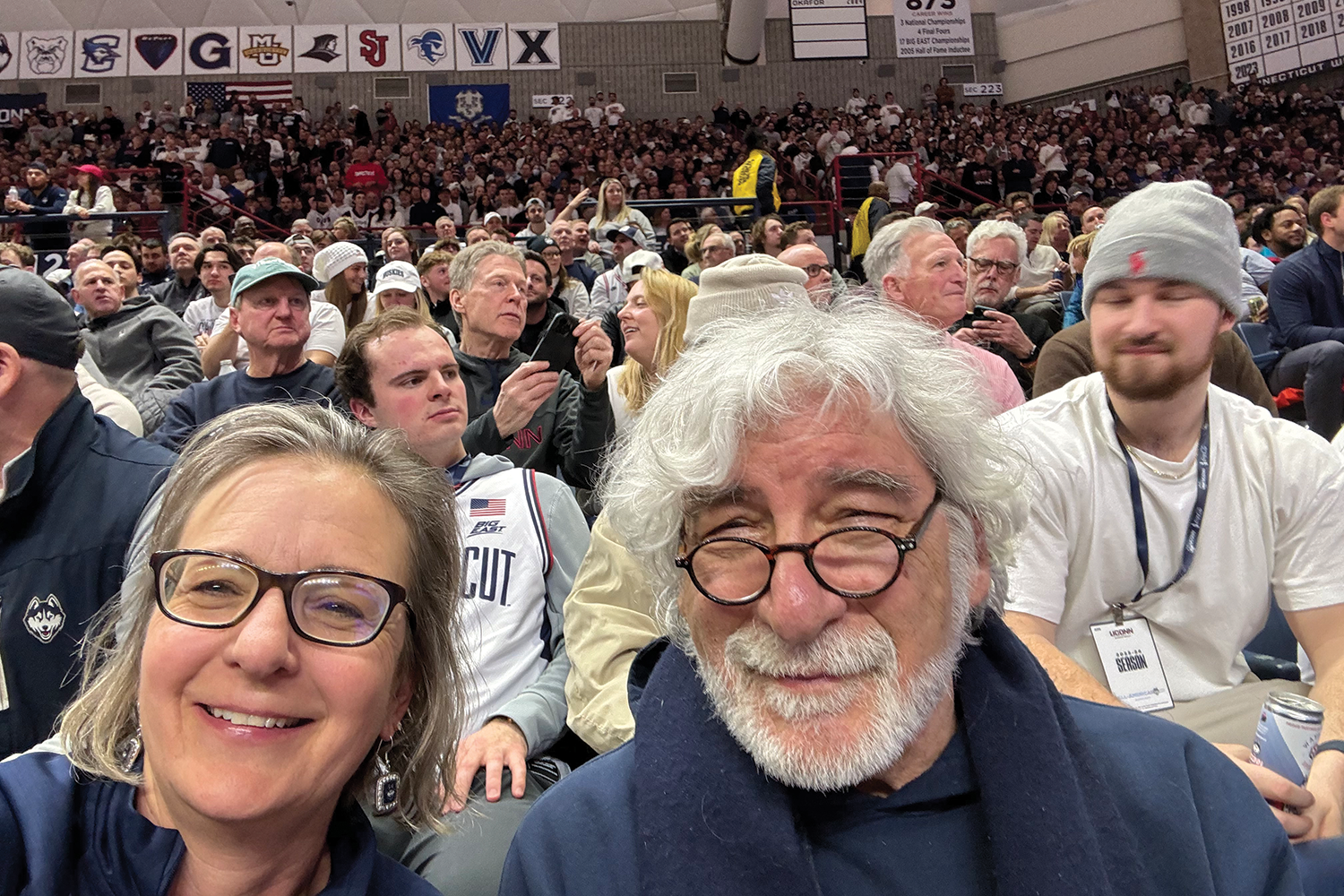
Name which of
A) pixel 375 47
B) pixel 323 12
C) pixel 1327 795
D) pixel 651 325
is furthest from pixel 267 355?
pixel 323 12

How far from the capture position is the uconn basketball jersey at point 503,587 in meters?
2.07

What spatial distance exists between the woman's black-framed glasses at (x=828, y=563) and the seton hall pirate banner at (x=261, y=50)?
19285mm

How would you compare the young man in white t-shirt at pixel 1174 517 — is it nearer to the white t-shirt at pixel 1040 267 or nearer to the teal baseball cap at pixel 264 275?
the teal baseball cap at pixel 264 275

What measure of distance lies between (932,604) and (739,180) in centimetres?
933

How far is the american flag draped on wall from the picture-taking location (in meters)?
17.7

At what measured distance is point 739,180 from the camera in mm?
10016

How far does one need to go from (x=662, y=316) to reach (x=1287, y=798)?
2105 mm

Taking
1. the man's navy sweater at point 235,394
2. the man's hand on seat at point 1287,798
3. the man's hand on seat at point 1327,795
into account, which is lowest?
the man's hand on seat at point 1327,795

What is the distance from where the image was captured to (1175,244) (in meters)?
1.82

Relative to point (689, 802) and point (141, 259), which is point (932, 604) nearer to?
point (689, 802)

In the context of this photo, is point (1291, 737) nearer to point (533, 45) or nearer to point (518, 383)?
point (518, 383)

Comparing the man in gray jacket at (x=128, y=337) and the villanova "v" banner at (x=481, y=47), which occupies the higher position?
the villanova "v" banner at (x=481, y=47)

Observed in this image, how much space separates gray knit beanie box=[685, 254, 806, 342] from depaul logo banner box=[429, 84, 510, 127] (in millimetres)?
16859

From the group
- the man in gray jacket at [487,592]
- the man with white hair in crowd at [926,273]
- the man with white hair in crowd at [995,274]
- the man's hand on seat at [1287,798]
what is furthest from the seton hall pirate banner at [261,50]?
the man's hand on seat at [1287,798]
